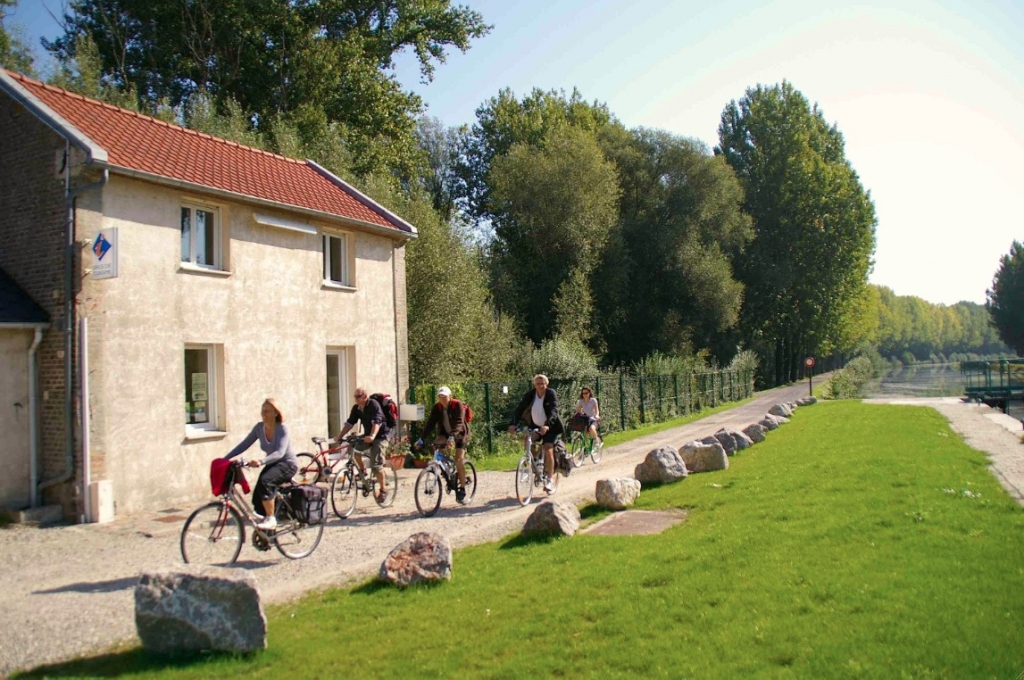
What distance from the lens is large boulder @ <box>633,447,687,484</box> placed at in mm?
12945

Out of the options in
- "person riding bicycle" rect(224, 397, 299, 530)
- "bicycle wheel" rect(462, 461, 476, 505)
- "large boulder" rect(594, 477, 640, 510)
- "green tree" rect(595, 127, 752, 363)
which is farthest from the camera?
"green tree" rect(595, 127, 752, 363)

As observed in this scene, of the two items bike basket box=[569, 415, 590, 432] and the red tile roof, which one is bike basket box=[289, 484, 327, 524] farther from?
bike basket box=[569, 415, 590, 432]

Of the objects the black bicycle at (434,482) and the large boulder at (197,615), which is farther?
the black bicycle at (434,482)

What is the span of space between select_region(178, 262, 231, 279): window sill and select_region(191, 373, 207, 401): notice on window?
176 cm

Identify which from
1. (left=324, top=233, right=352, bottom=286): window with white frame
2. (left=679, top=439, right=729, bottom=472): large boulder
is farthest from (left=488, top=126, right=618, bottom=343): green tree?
(left=679, top=439, right=729, bottom=472): large boulder

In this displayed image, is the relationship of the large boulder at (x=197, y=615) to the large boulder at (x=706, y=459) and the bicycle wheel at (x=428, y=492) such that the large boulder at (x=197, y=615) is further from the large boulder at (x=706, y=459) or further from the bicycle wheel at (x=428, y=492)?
the large boulder at (x=706, y=459)

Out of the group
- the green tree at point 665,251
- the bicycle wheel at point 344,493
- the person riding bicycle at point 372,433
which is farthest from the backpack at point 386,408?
the green tree at point 665,251

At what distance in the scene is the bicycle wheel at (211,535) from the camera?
809 cm

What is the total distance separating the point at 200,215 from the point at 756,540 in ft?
35.5

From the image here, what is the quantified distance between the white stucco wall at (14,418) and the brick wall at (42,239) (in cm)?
21

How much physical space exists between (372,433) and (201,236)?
5.08 metres

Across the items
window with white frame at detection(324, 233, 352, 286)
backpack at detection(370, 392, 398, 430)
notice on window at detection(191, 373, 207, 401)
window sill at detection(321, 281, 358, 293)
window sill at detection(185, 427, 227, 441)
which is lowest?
window sill at detection(185, 427, 227, 441)

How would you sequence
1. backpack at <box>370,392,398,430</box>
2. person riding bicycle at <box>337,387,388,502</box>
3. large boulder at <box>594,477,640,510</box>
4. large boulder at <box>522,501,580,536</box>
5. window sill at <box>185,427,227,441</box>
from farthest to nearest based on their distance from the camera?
window sill at <box>185,427,227,441</box> < backpack at <box>370,392,398,430</box> < person riding bicycle at <box>337,387,388,502</box> < large boulder at <box>594,477,640,510</box> < large boulder at <box>522,501,580,536</box>

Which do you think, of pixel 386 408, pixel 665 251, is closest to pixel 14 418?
pixel 386 408
